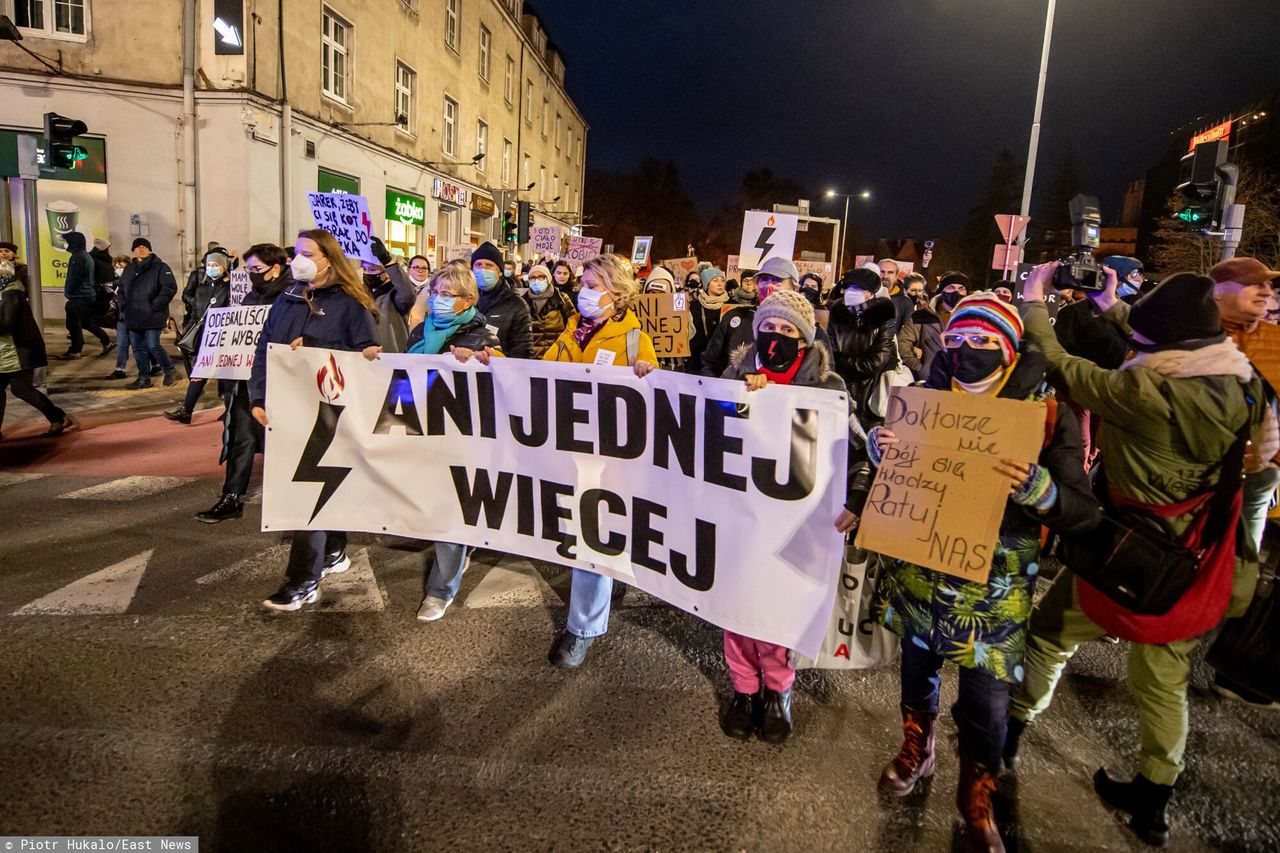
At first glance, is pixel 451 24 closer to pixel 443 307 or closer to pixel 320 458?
pixel 443 307

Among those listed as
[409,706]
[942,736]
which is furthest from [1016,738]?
[409,706]

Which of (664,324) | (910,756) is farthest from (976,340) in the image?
(664,324)

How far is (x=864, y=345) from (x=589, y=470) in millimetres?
2671

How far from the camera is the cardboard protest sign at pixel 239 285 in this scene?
761 cm

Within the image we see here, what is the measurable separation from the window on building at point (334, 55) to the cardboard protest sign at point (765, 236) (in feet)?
49.8

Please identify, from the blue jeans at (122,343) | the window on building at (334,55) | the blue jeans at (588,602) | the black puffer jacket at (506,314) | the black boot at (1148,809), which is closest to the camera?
the black boot at (1148,809)

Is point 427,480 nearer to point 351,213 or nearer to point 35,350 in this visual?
point 351,213

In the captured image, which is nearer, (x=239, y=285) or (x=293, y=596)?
(x=293, y=596)

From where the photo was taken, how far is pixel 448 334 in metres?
4.20

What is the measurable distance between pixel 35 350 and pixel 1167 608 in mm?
9402

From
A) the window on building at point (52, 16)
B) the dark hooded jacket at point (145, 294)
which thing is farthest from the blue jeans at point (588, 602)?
the window on building at point (52, 16)

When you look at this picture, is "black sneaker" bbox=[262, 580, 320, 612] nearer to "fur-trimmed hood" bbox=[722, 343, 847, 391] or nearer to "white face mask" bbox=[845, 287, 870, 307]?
"fur-trimmed hood" bbox=[722, 343, 847, 391]

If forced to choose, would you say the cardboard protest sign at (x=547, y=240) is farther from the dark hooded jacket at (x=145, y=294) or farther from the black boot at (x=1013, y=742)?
the black boot at (x=1013, y=742)

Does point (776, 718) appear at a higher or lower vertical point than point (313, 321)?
lower
